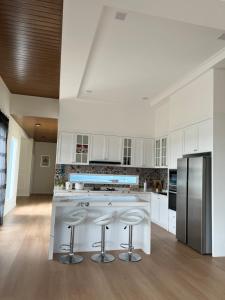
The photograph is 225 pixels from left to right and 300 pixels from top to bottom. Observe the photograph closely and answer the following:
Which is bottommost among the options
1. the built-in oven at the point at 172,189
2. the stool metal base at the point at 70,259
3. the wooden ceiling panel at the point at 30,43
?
the stool metal base at the point at 70,259

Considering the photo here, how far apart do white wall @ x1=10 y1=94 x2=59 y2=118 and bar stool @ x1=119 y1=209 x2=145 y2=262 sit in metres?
3.58

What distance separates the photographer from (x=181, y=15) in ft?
7.90

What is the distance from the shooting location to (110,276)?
3109 millimetres

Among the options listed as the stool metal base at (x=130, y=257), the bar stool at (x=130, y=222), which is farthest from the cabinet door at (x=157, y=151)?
the stool metal base at (x=130, y=257)

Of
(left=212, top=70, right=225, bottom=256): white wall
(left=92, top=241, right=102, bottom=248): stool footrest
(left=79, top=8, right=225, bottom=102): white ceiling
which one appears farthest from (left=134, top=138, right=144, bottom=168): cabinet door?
(left=92, top=241, right=102, bottom=248): stool footrest

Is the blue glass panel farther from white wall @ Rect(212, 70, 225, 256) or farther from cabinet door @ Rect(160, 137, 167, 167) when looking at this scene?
white wall @ Rect(212, 70, 225, 256)

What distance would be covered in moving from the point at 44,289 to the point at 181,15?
333cm

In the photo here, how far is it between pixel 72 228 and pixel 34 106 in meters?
3.74

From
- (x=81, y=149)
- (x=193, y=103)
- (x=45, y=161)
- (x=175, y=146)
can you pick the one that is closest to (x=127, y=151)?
(x=81, y=149)

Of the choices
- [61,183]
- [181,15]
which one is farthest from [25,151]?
[181,15]

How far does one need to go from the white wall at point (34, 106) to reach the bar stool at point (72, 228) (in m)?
3.32

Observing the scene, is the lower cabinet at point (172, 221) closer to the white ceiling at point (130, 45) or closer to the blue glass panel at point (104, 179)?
the blue glass panel at point (104, 179)

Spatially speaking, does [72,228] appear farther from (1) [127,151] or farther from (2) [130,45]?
(1) [127,151]

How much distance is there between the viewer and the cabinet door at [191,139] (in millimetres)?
4559
